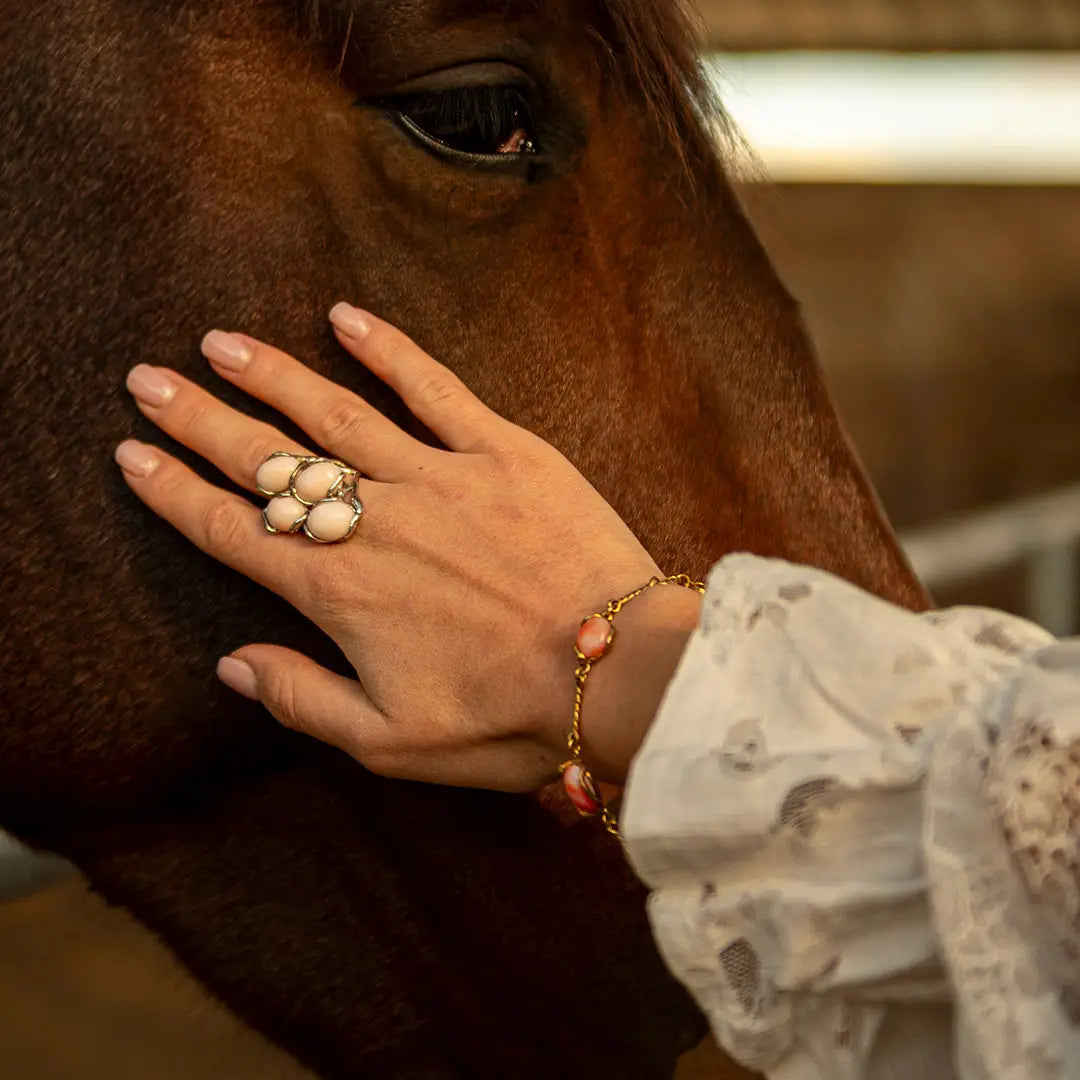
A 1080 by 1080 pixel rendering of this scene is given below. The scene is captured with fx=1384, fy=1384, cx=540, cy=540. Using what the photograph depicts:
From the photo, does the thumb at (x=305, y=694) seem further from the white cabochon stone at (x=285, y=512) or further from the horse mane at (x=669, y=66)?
the horse mane at (x=669, y=66)

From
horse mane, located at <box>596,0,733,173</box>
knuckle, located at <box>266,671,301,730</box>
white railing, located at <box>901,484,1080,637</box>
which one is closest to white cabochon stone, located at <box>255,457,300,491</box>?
knuckle, located at <box>266,671,301,730</box>

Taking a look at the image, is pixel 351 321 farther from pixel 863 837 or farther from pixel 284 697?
pixel 863 837

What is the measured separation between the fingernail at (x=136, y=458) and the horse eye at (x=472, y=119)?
0.80 ft

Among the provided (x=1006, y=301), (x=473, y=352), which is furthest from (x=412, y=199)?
(x=1006, y=301)

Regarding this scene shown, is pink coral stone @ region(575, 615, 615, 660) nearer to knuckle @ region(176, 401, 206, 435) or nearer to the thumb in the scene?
the thumb

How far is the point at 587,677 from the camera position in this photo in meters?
0.65

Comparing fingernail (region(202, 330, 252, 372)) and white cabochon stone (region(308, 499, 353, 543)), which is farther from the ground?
fingernail (region(202, 330, 252, 372))

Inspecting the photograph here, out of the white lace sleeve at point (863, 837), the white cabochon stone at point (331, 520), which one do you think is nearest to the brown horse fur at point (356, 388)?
the white cabochon stone at point (331, 520)

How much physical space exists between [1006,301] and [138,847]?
3273 mm

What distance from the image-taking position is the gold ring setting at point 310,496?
2.37 ft

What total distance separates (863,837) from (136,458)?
46cm

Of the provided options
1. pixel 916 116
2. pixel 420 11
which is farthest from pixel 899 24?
pixel 420 11

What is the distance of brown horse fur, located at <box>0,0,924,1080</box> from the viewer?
0.81m

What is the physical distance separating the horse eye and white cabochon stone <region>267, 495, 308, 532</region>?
237mm
